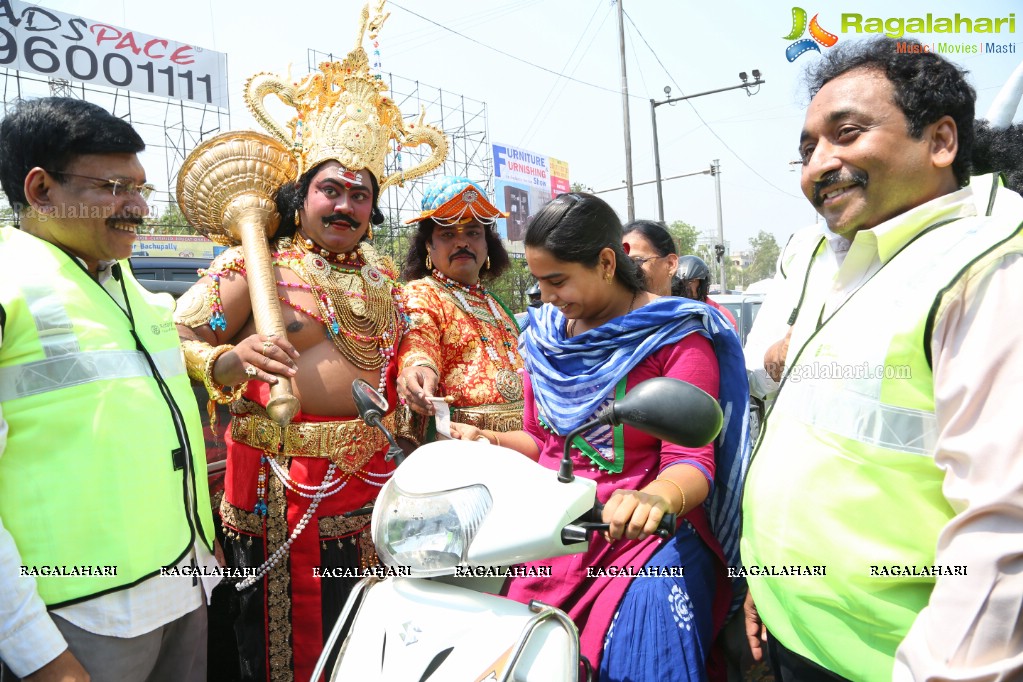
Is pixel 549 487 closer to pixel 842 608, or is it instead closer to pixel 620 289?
pixel 842 608

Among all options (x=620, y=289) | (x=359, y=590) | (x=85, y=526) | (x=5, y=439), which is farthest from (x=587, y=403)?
(x=5, y=439)

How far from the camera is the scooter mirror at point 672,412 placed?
123 centimetres

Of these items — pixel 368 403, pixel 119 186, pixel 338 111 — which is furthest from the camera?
pixel 338 111

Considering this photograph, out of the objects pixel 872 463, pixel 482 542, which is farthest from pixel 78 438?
pixel 872 463

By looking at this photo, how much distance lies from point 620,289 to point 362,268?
4.54ft

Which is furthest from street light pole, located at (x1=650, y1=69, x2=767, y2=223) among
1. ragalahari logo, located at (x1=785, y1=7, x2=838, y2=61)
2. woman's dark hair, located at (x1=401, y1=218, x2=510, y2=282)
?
woman's dark hair, located at (x1=401, y1=218, x2=510, y2=282)

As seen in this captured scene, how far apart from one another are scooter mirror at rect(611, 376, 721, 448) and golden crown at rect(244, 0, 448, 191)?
199cm

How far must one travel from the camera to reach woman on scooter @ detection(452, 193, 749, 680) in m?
1.67

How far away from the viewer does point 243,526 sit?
8.96 feet

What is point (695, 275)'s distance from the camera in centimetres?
499

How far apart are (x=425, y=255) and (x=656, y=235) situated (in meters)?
1.37

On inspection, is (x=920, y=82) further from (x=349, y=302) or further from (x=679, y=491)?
(x=349, y=302)

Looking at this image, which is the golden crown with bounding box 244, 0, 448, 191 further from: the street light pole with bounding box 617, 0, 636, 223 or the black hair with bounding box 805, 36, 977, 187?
the street light pole with bounding box 617, 0, 636, 223

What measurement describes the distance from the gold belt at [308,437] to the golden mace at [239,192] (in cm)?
37
